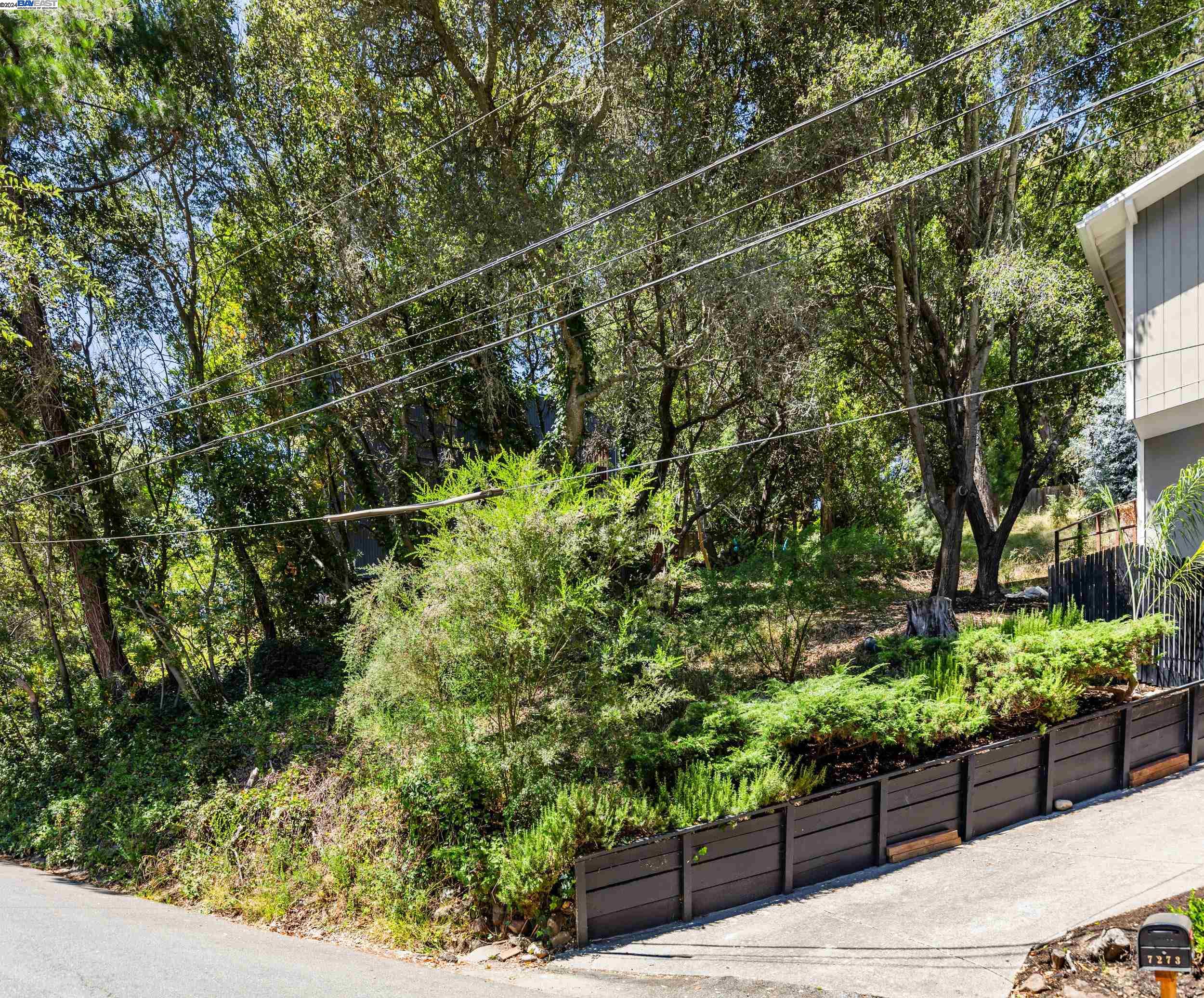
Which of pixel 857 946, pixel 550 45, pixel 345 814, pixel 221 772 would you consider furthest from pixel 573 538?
pixel 550 45

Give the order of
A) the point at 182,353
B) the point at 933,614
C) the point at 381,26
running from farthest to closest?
the point at 182,353 → the point at 381,26 → the point at 933,614

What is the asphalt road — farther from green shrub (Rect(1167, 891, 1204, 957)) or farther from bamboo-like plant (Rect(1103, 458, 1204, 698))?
bamboo-like plant (Rect(1103, 458, 1204, 698))

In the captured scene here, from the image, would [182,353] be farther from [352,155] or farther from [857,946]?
[857,946]

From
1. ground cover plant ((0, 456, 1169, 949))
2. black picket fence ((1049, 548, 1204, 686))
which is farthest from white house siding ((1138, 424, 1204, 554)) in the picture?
ground cover plant ((0, 456, 1169, 949))

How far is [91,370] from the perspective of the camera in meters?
13.5

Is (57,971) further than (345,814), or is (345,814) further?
(345,814)

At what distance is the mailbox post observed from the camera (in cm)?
301

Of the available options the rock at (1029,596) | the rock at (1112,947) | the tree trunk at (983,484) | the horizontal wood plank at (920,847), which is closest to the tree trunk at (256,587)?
the horizontal wood plank at (920,847)

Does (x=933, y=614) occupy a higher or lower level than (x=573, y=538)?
lower

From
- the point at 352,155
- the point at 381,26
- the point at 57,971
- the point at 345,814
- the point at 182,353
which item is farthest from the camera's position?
the point at 182,353

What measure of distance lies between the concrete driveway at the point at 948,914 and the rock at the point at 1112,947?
1.60ft

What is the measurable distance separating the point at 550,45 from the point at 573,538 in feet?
28.5

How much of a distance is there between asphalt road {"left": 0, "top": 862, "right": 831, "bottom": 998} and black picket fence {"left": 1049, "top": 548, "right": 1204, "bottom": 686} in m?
6.31

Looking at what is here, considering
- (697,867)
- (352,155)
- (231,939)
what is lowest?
(231,939)
